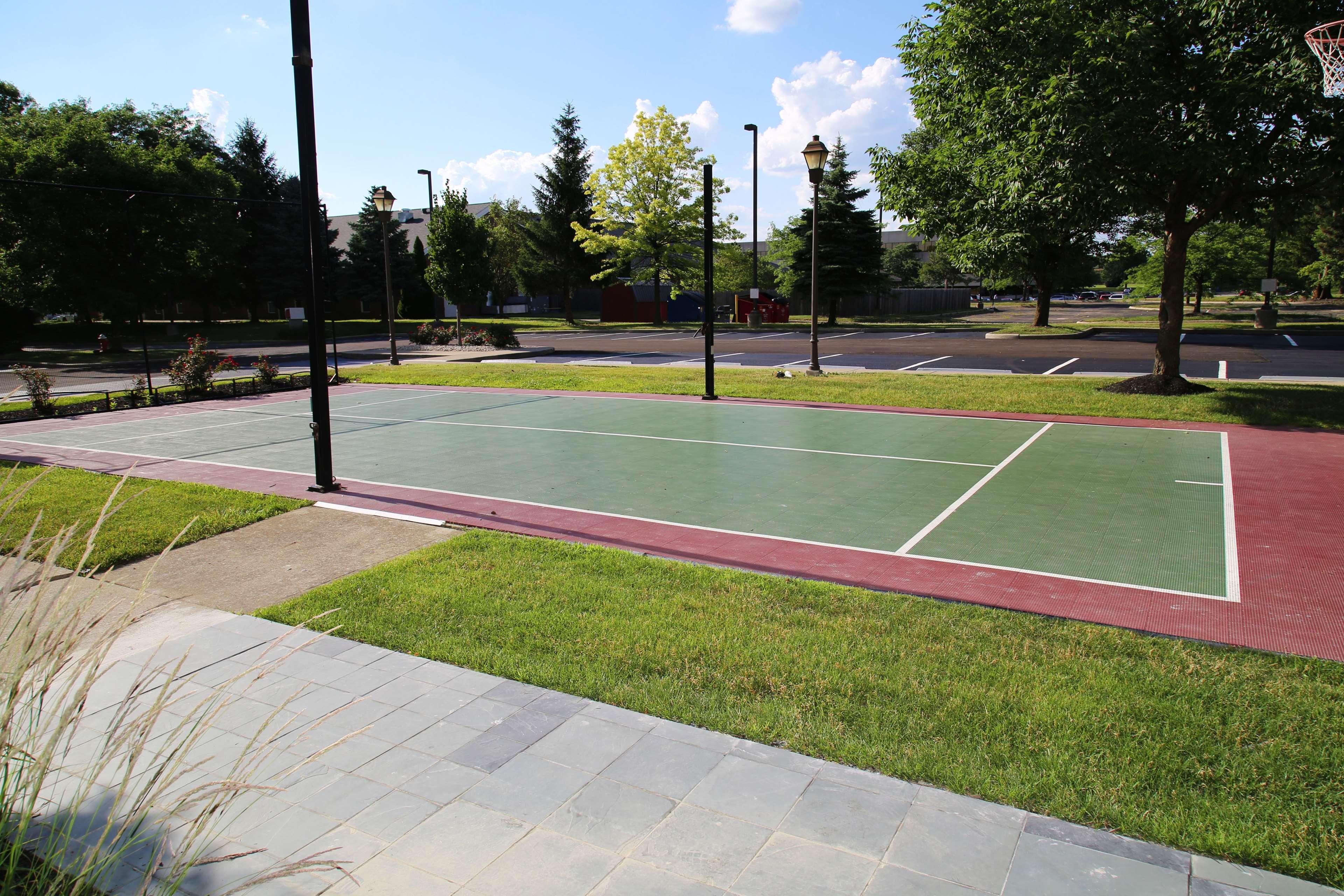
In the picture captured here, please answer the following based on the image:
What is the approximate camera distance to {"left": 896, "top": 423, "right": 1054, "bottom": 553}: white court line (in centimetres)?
795

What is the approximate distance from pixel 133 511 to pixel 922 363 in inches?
850

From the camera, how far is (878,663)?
5.23 meters

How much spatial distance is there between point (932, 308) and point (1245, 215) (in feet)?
169

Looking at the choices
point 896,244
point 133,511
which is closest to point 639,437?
point 133,511

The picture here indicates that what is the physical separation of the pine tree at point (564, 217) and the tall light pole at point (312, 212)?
44.8m

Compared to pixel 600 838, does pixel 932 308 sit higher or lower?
higher

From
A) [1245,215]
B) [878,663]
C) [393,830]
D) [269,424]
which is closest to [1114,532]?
[878,663]

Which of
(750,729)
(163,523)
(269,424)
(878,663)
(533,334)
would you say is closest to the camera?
(750,729)

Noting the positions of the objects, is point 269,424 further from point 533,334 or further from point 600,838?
point 533,334

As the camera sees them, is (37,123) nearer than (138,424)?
No

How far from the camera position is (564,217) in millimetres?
54250

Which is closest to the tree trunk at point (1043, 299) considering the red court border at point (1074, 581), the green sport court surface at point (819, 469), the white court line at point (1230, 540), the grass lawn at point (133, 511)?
the green sport court surface at point (819, 469)

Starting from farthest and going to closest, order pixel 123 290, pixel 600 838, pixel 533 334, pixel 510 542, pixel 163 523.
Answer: pixel 533 334 < pixel 123 290 < pixel 163 523 < pixel 510 542 < pixel 600 838

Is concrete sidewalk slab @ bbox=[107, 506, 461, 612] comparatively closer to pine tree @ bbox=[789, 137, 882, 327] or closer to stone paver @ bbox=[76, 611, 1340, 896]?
stone paver @ bbox=[76, 611, 1340, 896]
